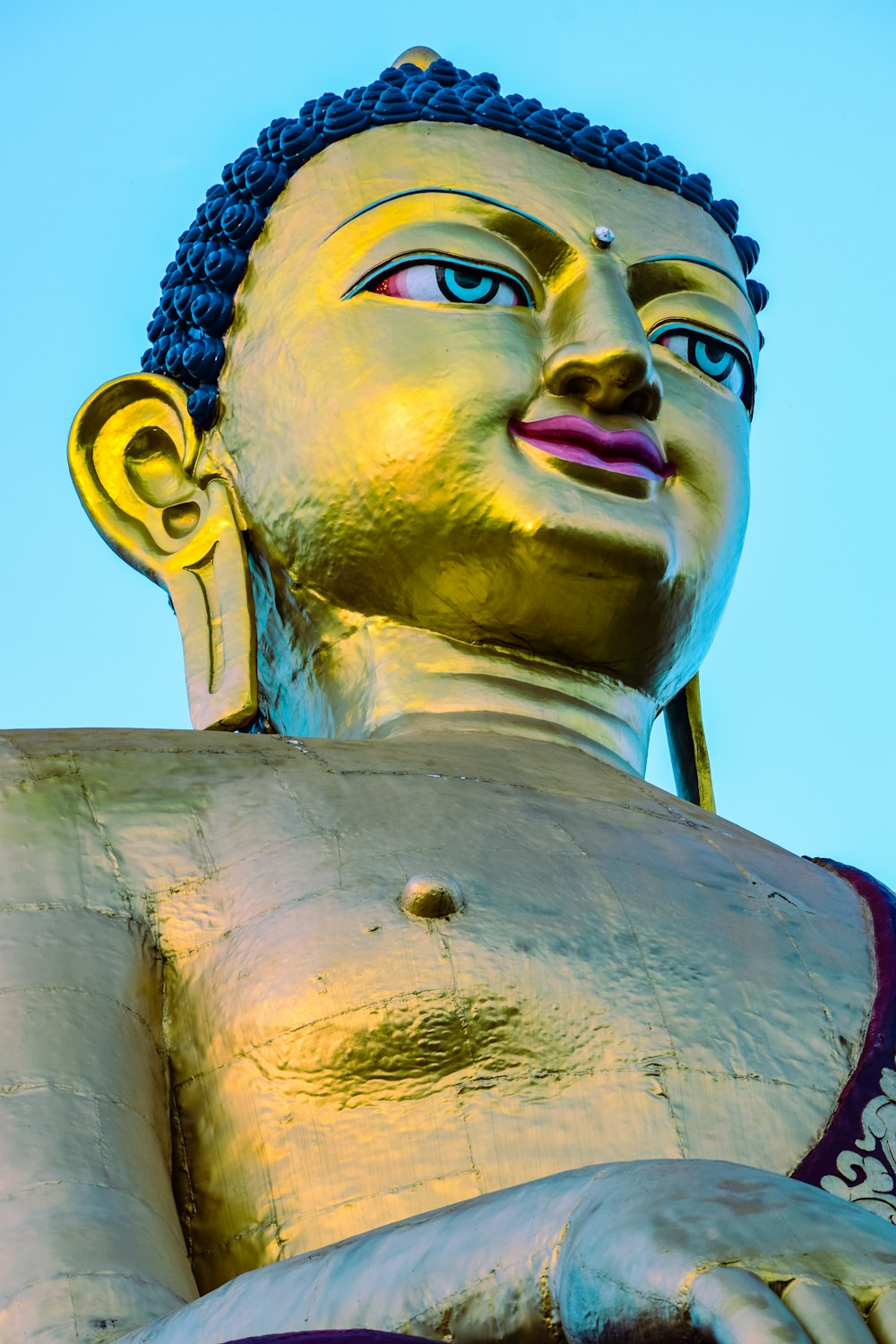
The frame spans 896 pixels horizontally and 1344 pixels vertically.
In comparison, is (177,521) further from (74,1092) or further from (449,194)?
(74,1092)

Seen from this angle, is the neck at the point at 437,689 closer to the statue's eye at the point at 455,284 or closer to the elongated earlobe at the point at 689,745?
the elongated earlobe at the point at 689,745

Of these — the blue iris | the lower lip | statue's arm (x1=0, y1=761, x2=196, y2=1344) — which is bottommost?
statue's arm (x1=0, y1=761, x2=196, y2=1344)

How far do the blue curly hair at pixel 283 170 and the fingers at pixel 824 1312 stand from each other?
374 centimetres

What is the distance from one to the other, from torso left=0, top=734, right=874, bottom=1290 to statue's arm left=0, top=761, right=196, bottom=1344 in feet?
0.28

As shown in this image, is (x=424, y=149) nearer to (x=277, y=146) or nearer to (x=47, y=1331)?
(x=277, y=146)

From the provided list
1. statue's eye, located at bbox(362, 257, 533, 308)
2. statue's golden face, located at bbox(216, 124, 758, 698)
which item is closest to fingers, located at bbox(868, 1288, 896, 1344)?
statue's golden face, located at bbox(216, 124, 758, 698)

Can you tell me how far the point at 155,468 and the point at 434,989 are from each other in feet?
7.59

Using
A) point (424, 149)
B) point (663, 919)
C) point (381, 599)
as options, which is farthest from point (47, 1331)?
point (424, 149)

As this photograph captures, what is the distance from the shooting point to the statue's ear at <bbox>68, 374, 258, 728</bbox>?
5.46 metres

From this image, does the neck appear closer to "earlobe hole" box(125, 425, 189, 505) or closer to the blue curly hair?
"earlobe hole" box(125, 425, 189, 505)

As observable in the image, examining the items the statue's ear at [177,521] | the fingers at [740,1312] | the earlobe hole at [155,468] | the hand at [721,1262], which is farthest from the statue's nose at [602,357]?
the fingers at [740,1312]

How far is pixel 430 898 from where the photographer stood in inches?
159

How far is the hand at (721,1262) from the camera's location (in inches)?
92.9

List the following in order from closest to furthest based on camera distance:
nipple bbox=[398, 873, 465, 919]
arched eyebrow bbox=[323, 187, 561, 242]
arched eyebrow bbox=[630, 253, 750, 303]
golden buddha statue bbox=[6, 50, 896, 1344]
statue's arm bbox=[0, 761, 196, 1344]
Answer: golden buddha statue bbox=[6, 50, 896, 1344] < statue's arm bbox=[0, 761, 196, 1344] < nipple bbox=[398, 873, 465, 919] < arched eyebrow bbox=[323, 187, 561, 242] < arched eyebrow bbox=[630, 253, 750, 303]
